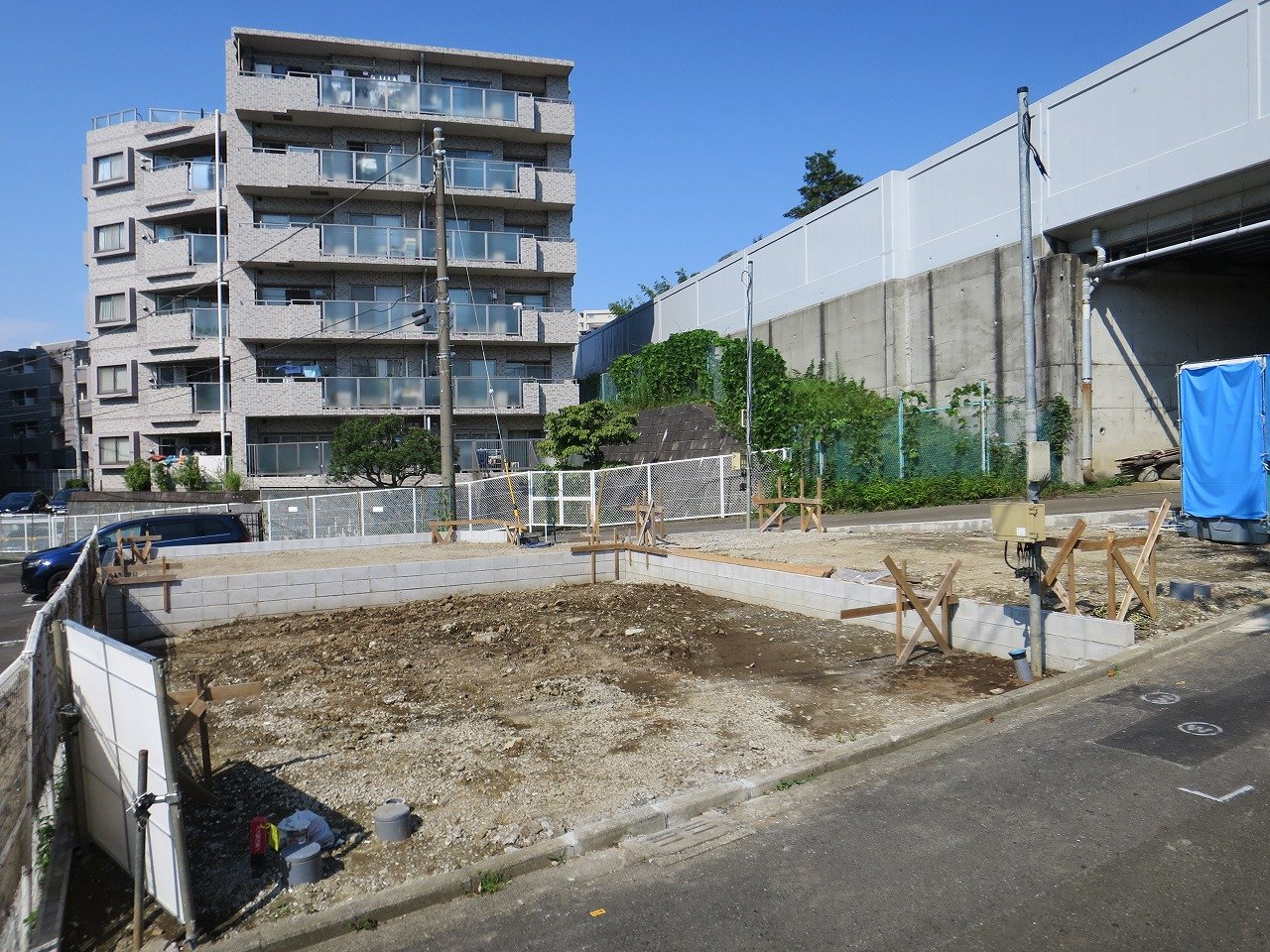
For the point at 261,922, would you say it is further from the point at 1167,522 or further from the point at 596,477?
the point at 596,477

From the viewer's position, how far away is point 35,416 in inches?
2223

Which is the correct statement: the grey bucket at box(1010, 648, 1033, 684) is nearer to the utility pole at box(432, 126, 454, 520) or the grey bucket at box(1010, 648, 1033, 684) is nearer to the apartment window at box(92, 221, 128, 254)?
the utility pole at box(432, 126, 454, 520)

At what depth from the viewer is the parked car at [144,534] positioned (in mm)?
15930

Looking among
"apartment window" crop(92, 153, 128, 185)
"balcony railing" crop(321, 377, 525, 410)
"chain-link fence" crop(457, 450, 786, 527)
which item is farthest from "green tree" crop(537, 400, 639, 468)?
"apartment window" crop(92, 153, 128, 185)

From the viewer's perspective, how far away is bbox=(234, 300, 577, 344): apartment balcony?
31.2 metres

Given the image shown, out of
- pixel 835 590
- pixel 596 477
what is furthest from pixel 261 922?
pixel 596 477

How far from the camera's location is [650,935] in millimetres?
3947

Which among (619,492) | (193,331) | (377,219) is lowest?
(619,492)

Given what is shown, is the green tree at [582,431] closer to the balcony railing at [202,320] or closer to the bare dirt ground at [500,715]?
the balcony railing at [202,320]

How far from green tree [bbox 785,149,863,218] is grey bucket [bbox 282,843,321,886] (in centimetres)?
5744

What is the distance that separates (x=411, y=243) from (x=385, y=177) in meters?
2.45

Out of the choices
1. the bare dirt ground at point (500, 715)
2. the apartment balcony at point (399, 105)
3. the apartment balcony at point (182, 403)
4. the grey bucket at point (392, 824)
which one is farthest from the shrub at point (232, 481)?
the grey bucket at point (392, 824)

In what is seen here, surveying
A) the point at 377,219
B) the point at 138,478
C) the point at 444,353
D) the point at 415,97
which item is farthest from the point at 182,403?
the point at 444,353

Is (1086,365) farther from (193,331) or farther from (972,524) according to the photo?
(193,331)
